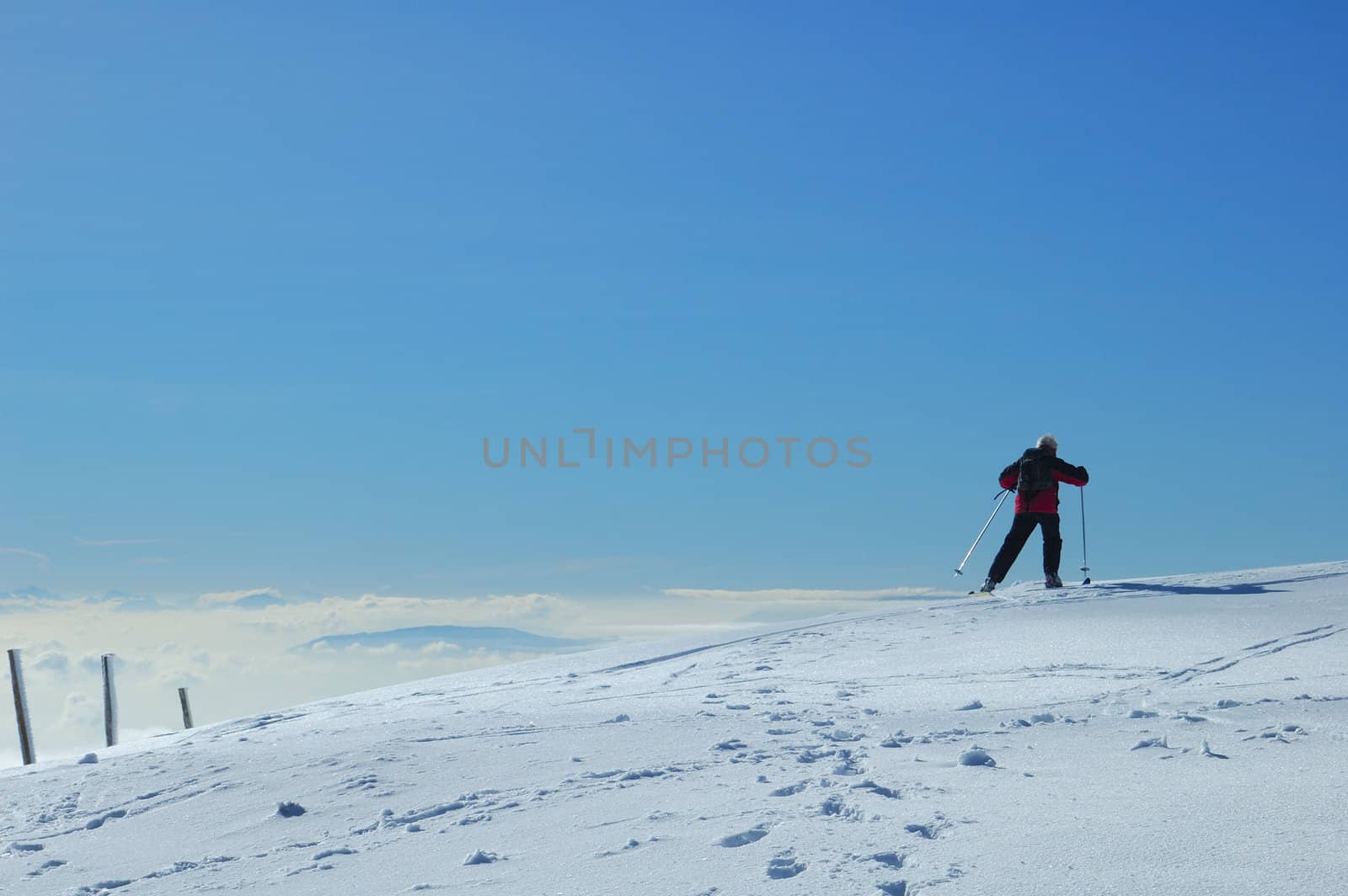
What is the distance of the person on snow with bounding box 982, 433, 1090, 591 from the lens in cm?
1459

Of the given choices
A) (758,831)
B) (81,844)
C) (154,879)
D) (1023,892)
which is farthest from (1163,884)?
(81,844)

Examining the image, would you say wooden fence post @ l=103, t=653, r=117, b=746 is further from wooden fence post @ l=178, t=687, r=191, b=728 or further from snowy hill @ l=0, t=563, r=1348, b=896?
snowy hill @ l=0, t=563, r=1348, b=896

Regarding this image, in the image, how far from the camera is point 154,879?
17.7 ft

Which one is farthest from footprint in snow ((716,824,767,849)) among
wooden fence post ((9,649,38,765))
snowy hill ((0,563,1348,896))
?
wooden fence post ((9,649,38,765))

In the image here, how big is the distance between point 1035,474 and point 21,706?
17.1 meters

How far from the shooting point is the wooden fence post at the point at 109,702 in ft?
68.3

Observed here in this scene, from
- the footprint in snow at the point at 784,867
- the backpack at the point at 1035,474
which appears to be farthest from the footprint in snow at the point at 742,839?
the backpack at the point at 1035,474

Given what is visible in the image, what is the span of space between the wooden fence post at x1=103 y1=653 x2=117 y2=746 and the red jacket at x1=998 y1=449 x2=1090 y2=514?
16.6 meters

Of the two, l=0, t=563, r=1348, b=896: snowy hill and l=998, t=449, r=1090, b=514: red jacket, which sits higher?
l=998, t=449, r=1090, b=514: red jacket

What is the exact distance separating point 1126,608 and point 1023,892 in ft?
29.5

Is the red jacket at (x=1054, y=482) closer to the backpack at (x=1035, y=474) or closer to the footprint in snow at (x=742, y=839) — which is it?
the backpack at (x=1035, y=474)

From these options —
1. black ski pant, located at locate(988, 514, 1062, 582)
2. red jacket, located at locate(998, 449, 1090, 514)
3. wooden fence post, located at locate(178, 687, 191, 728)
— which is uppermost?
red jacket, located at locate(998, 449, 1090, 514)

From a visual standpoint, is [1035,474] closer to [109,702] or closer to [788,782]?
[788,782]

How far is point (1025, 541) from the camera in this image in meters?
14.9
